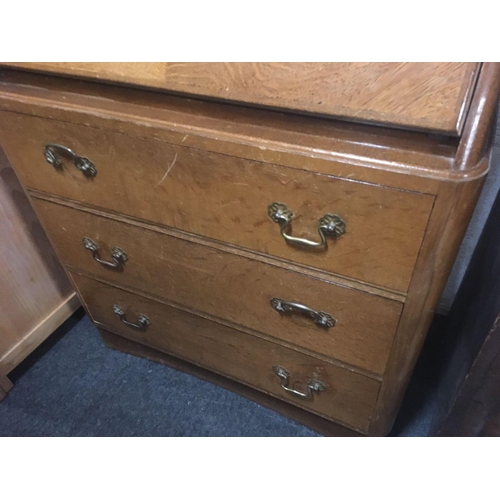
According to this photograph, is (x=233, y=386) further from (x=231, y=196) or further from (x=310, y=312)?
(x=231, y=196)

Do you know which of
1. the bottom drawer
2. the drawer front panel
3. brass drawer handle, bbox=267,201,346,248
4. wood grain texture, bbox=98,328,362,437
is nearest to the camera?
brass drawer handle, bbox=267,201,346,248

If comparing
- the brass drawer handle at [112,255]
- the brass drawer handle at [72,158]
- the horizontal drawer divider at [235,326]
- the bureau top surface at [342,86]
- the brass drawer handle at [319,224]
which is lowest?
the horizontal drawer divider at [235,326]

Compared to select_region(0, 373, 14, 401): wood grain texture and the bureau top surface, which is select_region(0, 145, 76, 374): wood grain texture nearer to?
select_region(0, 373, 14, 401): wood grain texture

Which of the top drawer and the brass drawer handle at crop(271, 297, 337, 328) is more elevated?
the top drawer

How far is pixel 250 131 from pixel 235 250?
0.22m

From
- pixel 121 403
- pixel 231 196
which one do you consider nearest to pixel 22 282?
pixel 121 403

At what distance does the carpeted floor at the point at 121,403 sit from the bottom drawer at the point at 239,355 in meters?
0.14

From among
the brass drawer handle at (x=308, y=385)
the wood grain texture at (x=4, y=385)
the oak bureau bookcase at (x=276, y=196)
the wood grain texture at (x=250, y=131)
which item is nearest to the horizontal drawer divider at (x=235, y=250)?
the oak bureau bookcase at (x=276, y=196)

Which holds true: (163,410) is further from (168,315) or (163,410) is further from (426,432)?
(426,432)

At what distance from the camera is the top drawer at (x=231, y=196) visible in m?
0.57

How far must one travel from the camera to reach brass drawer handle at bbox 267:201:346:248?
60 cm

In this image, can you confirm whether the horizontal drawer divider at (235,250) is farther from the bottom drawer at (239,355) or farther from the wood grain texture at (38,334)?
the wood grain texture at (38,334)

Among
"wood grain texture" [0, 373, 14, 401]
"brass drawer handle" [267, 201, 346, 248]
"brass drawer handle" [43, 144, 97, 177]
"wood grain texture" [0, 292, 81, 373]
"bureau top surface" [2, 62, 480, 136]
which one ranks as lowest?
"wood grain texture" [0, 373, 14, 401]

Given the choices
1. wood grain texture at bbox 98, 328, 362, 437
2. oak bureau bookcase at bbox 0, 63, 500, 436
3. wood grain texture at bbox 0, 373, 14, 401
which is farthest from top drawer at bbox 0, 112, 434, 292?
wood grain texture at bbox 0, 373, 14, 401
